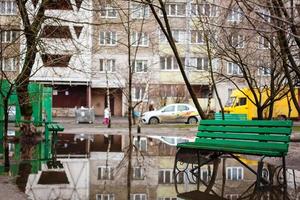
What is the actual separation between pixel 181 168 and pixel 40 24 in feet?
20.8

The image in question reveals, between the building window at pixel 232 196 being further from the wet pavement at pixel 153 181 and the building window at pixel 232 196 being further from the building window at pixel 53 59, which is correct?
the building window at pixel 53 59

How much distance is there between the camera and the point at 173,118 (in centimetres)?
4178

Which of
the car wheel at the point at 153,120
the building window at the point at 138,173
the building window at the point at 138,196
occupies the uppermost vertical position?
the building window at the point at 138,196

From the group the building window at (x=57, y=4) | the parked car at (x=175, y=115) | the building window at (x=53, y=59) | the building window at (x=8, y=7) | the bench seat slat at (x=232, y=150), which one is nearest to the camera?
the bench seat slat at (x=232, y=150)

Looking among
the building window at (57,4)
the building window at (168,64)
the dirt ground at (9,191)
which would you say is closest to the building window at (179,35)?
the building window at (168,64)

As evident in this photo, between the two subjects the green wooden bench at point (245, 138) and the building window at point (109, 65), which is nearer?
the green wooden bench at point (245, 138)

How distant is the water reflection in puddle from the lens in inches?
330

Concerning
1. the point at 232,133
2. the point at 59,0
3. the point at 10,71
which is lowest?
the point at 232,133

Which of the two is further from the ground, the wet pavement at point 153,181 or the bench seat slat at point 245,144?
the bench seat slat at point 245,144

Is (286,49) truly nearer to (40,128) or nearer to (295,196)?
(295,196)

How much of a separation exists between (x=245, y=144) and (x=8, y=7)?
11.3 m

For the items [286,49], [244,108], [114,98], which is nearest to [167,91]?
[114,98]

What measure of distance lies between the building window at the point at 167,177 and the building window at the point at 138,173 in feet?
1.20

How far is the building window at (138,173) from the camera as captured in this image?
34.0 feet
